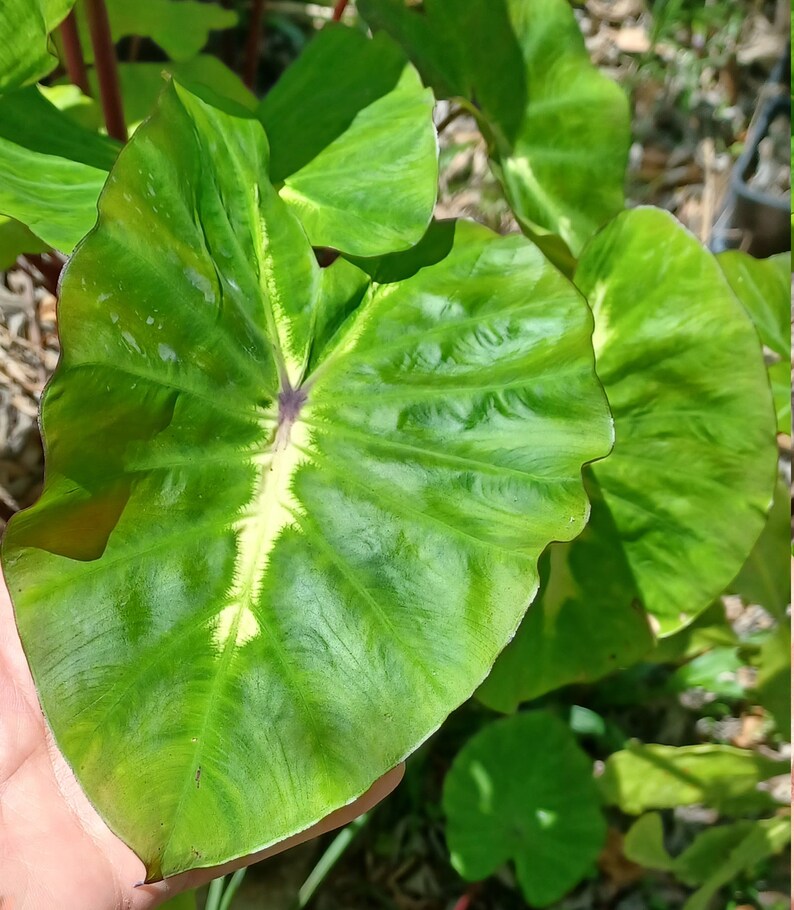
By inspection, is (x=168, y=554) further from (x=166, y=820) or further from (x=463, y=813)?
(x=463, y=813)

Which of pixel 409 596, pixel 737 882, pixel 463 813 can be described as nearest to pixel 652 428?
pixel 409 596

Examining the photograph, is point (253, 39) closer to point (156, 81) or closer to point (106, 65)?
point (156, 81)

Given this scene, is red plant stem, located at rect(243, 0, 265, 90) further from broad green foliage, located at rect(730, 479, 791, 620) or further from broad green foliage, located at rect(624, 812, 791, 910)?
broad green foliage, located at rect(624, 812, 791, 910)

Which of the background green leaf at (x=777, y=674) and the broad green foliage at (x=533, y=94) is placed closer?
the broad green foliage at (x=533, y=94)

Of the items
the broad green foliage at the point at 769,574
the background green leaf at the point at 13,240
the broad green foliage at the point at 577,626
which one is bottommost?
the broad green foliage at the point at 769,574

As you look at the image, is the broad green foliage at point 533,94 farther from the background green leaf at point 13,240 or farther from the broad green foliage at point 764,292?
the background green leaf at point 13,240

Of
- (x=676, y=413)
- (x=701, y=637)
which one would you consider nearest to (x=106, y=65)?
(x=676, y=413)

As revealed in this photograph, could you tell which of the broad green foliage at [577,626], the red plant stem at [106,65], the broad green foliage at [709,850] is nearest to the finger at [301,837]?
the broad green foliage at [577,626]
